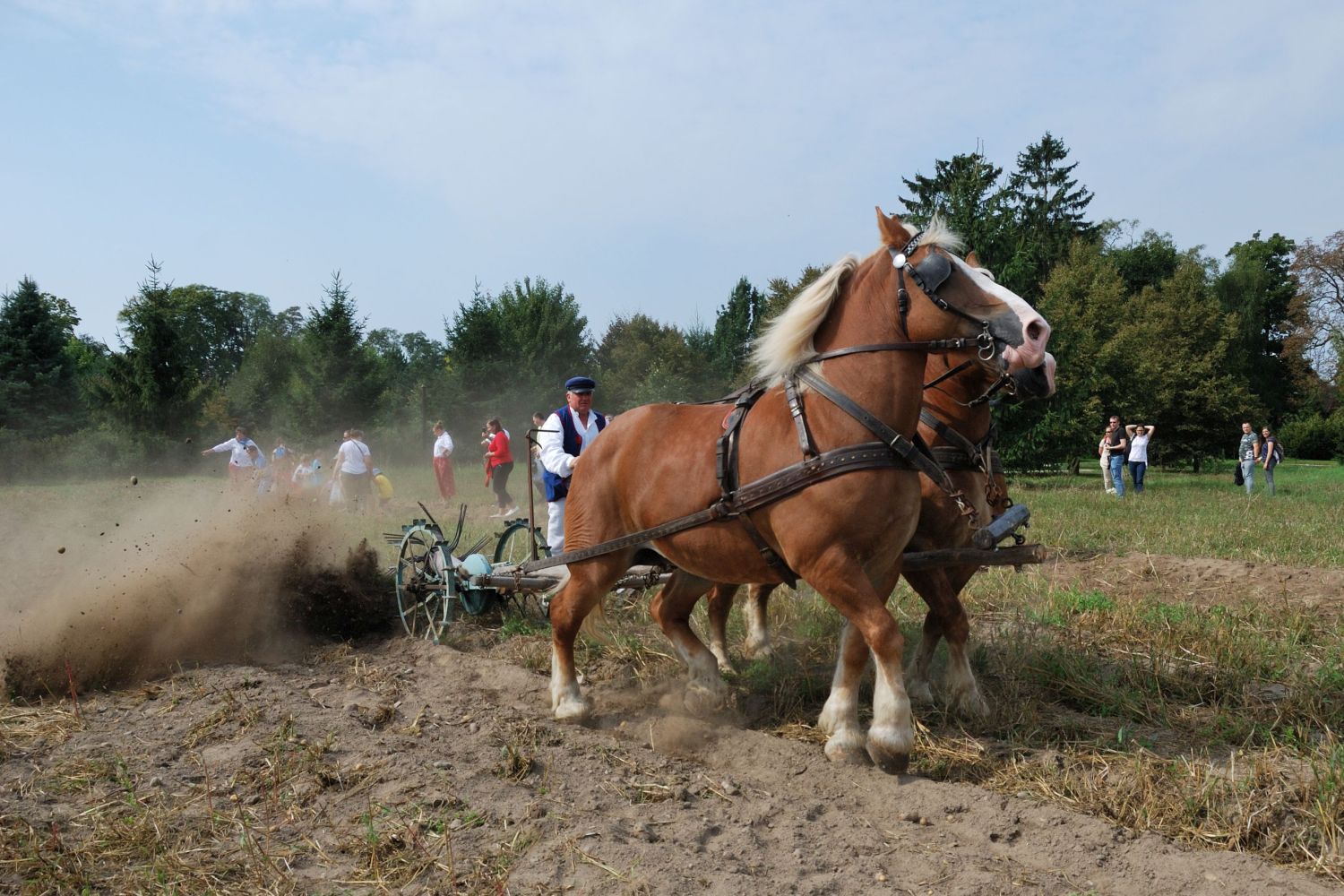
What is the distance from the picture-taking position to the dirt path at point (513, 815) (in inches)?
131

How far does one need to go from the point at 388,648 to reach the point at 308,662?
57cm

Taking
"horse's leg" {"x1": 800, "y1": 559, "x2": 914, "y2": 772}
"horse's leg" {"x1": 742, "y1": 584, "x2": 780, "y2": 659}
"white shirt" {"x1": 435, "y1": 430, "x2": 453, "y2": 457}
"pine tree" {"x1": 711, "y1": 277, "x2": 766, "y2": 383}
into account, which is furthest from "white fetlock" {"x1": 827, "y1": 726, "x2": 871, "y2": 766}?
"pine tree" {"x1": 711, "y1": 277, "x2": 766, "y2": 383}

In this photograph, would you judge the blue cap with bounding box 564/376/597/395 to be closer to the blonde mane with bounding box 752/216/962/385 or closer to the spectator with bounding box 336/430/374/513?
the blonde mane with bounding box 752/216/962/385

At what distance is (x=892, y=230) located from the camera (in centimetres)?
434

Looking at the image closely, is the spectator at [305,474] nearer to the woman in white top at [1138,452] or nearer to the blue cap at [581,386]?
the blue cap at [581,386]

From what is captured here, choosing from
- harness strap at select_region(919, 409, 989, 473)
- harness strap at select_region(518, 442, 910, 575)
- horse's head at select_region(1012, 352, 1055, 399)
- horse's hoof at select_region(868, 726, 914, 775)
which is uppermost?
horse's head at select_region(1012, 352, 1055, 399)

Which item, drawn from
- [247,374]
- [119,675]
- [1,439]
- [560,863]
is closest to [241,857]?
[560,863]

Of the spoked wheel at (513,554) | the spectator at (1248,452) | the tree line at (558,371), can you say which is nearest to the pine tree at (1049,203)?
the tree line at (558,371)

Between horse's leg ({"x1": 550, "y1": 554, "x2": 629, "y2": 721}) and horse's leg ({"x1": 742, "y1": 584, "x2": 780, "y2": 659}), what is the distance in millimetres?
1638

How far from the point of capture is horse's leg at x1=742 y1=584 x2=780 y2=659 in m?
6.79

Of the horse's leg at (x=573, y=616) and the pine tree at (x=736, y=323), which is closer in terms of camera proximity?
the horse's leg at (x=573, y=616)

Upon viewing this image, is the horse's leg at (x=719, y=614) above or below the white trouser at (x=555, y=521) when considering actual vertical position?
below

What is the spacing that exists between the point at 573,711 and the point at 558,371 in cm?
3420

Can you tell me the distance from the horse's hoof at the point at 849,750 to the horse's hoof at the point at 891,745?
17cm
